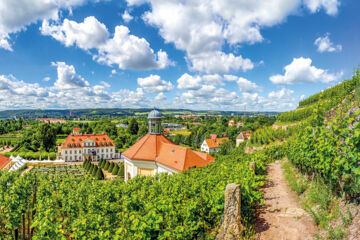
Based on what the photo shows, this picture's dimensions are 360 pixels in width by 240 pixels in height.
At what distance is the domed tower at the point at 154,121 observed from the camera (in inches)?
832

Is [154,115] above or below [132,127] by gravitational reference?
above

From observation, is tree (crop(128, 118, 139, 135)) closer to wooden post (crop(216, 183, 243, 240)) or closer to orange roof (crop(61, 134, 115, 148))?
orange roof (crop(61, 134, 115, 148))

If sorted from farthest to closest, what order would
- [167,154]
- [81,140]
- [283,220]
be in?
[81,140] → [167,154] → [283,220]

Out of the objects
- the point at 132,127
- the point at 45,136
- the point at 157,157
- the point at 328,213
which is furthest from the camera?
the point at 132,127

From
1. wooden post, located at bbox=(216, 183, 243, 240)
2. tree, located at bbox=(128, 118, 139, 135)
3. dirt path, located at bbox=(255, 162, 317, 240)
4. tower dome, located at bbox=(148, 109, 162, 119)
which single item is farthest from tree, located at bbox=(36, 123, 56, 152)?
wooden post, located at bbox=(216, 183, 243, 240)

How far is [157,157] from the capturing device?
18.5 meters

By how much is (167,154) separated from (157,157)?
1.11 metres

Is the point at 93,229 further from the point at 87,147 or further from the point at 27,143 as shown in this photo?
the point at 27,143

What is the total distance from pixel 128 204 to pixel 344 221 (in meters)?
6.20

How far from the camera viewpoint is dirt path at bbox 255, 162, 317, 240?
5.39m

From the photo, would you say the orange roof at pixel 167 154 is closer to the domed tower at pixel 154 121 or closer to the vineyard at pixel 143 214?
the domed tower at pixel 154 121

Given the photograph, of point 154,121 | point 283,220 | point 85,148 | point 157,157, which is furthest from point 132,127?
point 283,220

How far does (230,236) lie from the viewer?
4.98 meters

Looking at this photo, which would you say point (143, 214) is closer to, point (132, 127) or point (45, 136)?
point (45, 136)
